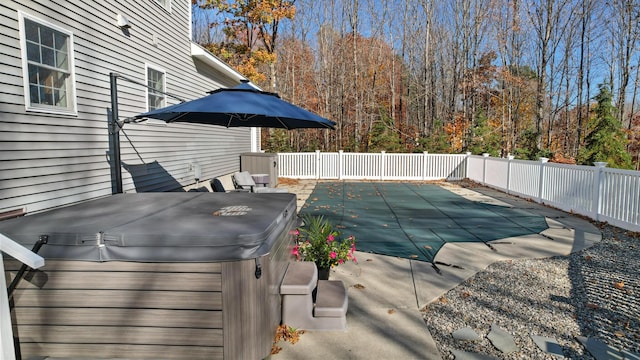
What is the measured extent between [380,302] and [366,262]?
3.75ft

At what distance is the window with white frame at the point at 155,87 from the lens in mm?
6328

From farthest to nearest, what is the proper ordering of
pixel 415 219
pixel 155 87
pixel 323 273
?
pixel 415 219 → pixel 155 87 → pixel 323 273

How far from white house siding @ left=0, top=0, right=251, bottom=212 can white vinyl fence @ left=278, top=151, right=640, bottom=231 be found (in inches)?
290

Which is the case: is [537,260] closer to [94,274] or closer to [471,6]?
[94,274]

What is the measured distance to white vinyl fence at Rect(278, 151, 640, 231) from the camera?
243 inches

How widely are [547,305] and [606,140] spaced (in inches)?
437

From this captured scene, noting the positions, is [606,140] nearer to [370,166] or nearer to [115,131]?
[370,166]

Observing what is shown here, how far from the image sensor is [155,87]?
6.59 metres

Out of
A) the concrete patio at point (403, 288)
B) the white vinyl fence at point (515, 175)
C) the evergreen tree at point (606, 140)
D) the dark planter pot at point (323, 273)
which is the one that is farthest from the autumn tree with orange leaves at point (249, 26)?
the dark planter pot at point (323, 273)

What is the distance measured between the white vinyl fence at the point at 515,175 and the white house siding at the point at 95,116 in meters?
7.36

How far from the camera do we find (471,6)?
62.3 feet

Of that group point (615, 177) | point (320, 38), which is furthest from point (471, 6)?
point (615, 177)

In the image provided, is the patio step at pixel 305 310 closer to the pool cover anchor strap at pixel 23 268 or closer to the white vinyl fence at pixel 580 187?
the pool cover anchor strap at pixel 23 268

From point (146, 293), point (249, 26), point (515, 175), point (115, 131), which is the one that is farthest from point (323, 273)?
point (249, 26)
